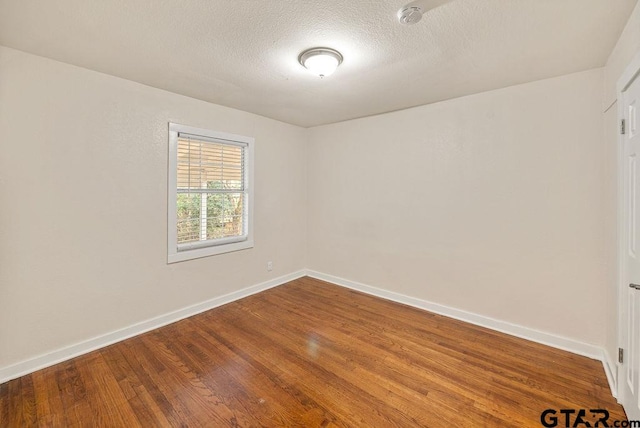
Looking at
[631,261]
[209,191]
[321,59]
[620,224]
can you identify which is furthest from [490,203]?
[209,191]

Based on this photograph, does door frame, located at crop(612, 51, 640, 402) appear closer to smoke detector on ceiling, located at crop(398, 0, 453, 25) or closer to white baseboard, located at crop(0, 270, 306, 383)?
smoke detector on ceiling, located at crop(398, 0, 453, 25)

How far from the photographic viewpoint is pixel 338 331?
2.85 meters

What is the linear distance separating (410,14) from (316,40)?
2.14 feet

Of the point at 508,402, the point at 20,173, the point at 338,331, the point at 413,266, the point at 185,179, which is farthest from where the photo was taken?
the point at 413,266

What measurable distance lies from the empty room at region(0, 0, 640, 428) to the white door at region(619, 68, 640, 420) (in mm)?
24

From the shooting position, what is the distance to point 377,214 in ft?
12.6

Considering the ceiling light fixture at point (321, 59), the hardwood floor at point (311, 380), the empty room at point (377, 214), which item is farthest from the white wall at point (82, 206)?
the ceiling light fixture at point (321, 59)

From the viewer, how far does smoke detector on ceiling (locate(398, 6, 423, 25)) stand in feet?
5.09

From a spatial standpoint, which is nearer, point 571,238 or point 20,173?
point 20,173

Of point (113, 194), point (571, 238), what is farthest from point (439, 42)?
point (113, 194)

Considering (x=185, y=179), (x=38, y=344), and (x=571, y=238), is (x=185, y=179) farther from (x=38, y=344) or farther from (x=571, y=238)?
(x=571, y=238)

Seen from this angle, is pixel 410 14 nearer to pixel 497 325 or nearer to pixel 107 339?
pixel 497 325

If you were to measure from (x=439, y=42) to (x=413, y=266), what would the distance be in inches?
98.1

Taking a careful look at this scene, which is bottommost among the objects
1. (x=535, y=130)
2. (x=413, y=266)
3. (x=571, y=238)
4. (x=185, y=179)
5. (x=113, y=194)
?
(x=413, y=266)
